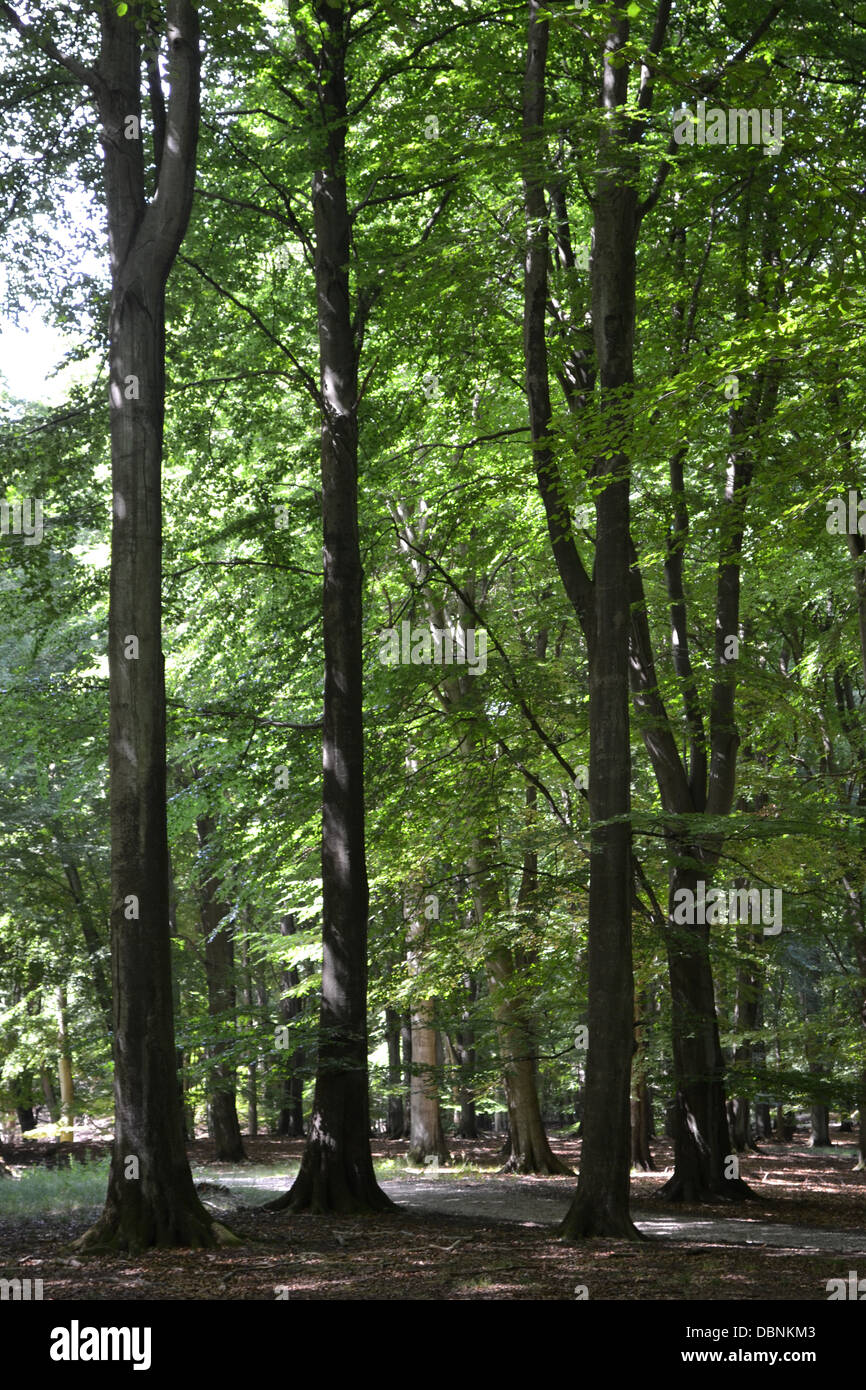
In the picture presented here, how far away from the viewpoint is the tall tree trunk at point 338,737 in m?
10.6

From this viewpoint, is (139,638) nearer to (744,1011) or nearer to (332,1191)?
(332,1191)

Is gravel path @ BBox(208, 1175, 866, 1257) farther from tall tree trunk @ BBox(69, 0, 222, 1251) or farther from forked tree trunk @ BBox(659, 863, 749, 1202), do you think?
tall tree trunk @ BBox(69, 0, 222, 1251)

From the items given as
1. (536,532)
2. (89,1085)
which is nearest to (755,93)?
(536,532)

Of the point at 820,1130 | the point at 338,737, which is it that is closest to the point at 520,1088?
the point at 338,737

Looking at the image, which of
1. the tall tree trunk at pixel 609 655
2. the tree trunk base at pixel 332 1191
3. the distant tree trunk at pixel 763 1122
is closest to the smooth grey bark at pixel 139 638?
the tree trunk base at pixel 332 1191

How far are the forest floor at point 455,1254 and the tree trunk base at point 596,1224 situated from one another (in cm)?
15

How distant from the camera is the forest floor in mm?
6445

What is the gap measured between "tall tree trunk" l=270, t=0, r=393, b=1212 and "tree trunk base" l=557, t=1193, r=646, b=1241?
2.45m

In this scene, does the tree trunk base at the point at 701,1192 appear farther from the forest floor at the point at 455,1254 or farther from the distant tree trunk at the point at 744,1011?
the distant tree trunk at the point at 744,1011

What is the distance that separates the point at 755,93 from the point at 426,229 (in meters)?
5.98

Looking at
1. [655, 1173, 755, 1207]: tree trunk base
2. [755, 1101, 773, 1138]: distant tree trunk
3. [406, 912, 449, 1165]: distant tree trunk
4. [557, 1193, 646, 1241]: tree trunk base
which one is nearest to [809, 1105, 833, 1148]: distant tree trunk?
[755, 1101, 773, 1138]: distant tree trunk

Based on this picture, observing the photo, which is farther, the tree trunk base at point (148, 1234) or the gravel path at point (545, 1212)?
the gravel path at point (545, 1212)

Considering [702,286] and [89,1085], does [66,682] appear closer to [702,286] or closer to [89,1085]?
[702,286]

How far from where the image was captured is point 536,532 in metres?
14.8
